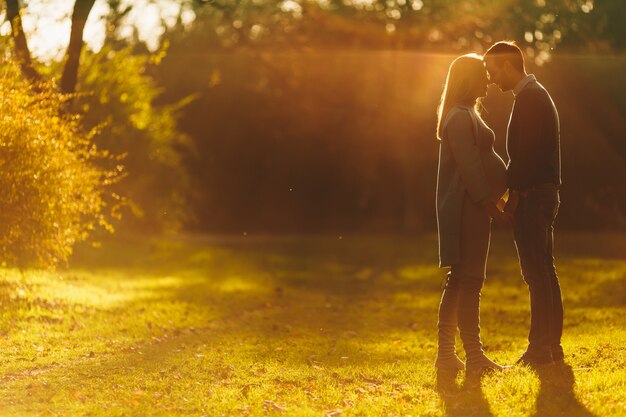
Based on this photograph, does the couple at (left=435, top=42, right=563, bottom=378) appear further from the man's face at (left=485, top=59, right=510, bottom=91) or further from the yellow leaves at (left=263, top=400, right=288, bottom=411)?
the yellow leaves at (left=263, top=400, right=288, bottom=411)

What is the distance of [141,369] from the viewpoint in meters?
9.77

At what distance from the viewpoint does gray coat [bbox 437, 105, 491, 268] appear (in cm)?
780

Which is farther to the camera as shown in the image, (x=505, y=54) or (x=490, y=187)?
(x=505, y=54)

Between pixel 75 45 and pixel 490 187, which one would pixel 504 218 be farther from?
pixel 75 45

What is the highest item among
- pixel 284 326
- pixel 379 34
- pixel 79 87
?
pixel 379 34

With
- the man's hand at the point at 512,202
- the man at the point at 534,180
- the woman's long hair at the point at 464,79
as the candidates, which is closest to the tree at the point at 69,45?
the woman's long hair at the point at 464,79

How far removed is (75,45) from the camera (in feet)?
64.1

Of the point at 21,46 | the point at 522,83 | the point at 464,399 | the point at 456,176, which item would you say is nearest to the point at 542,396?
the point at 464,399

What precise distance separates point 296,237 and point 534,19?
1178cm

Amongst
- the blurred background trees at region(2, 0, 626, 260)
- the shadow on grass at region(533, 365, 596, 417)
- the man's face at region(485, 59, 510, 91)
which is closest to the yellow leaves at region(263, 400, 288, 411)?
the shadow on grass at region(533, 365, 596, 417)

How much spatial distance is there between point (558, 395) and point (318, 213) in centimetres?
3481

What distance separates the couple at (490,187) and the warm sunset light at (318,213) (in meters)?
0.02

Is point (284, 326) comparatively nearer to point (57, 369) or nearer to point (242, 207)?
point (57, 369)

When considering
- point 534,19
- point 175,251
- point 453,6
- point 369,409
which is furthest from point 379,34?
point 369,409
